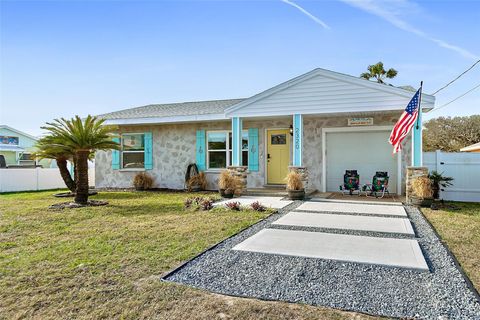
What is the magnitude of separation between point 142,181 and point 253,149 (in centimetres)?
469

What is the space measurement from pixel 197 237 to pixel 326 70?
656 centimetres

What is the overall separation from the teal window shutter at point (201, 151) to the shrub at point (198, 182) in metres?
0.39

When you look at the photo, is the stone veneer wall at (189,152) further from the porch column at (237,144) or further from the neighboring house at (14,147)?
the neighboring house at (14,147)

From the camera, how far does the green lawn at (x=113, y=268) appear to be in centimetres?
249

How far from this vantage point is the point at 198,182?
38.1 feet

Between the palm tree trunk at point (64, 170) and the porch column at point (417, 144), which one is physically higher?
the porch column at point (417, 144)

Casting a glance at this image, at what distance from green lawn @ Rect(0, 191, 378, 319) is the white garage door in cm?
506

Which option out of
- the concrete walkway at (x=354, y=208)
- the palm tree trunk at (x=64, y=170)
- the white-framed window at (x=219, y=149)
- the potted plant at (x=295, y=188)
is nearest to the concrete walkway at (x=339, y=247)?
the concrete walkway at (x=354, y=208)

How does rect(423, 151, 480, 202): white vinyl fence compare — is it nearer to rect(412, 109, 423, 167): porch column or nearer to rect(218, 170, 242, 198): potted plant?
rect(412, 109, 423, 167): porch column

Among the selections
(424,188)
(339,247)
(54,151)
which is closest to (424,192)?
(424,188)

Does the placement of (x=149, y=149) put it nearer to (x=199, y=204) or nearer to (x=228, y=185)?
(x=228, y=185)

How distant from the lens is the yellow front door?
11203mm

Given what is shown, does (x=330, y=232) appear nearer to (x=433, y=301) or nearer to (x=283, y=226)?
(x=283, y=226)

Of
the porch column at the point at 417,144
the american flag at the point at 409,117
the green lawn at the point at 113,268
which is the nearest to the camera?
the green lawn at the point at 113,268
